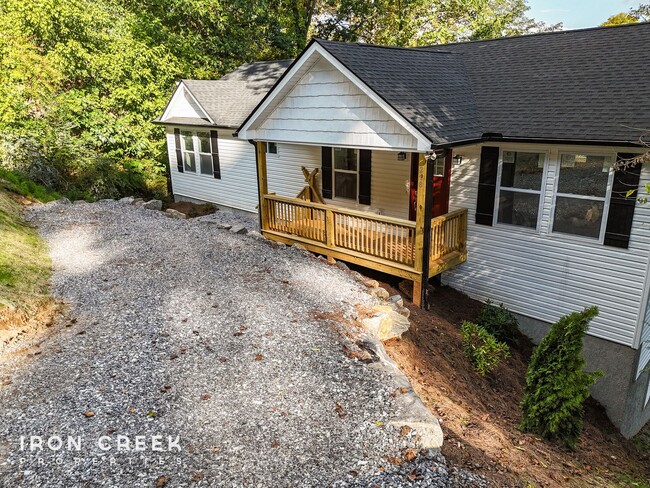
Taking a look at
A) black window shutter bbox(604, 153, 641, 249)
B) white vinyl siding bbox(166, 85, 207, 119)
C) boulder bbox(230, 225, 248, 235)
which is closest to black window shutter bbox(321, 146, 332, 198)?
boulder bbox(230, 225, 248, 235)

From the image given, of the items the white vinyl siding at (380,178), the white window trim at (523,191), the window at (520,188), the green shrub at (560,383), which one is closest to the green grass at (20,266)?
the white vinyl siding at (380,178)

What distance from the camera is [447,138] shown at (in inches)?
314

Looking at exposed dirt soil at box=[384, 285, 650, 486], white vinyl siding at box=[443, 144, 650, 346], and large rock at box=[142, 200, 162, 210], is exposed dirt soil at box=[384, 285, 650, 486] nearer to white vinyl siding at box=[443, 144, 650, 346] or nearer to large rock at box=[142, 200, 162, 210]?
white vinyl siding at box=[443, 144, 650, 346]

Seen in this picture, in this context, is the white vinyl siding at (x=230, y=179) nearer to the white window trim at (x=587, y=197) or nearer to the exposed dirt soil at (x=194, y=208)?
the exposed dirt soil at (x=194, y=208)

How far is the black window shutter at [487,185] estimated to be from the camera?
9.12 metres

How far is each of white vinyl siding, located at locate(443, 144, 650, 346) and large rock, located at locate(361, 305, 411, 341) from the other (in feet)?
10.4

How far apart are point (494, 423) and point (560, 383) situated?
947 mm

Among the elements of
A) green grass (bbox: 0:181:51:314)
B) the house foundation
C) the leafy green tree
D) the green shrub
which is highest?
the leafy green tree

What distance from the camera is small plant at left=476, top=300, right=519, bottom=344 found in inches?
358

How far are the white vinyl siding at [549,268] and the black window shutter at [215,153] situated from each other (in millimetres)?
8948

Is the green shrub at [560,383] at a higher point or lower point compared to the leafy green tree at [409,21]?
lower

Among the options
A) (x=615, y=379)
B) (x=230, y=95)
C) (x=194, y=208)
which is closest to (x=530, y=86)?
(x=615, y=379)

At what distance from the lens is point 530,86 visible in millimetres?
9602

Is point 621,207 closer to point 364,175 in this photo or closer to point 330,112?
point 330,112
